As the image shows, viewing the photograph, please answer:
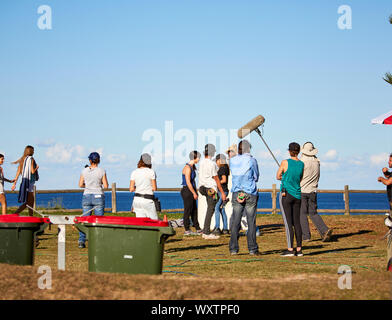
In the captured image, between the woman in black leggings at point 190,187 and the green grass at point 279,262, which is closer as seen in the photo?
the green grass at point 279,262

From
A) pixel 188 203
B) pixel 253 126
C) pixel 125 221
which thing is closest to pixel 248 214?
pixel 188 203

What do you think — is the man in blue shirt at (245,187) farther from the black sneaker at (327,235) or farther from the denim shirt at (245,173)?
the black sneaker at (327,235)

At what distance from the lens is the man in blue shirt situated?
1120 cm

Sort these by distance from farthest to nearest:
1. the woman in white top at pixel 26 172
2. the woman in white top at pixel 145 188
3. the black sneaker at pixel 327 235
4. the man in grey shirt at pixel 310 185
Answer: the woman in white top at pixel 26 172 < the black sneaker at pixel 327 235 < the man in grey shirt at pixel 310 185 < the woman in white top at pixel 145 188

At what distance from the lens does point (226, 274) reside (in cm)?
891

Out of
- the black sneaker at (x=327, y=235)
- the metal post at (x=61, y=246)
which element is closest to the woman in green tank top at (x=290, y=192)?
the black sneaker at (x=327, y=235)

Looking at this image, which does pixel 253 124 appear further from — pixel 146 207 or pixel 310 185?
pixel 146 207

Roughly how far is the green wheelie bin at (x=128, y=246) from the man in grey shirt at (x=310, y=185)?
6.92 m

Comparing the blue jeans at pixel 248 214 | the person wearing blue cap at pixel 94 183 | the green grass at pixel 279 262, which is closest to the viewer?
the green grass at pixel 279 262

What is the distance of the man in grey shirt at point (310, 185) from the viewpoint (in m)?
14.0
